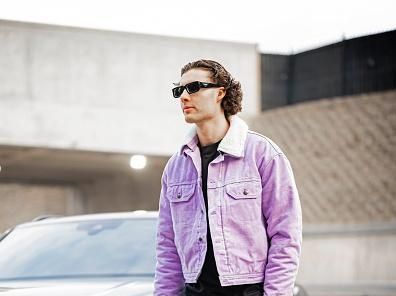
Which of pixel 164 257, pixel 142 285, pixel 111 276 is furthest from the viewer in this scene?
pixel 111 276

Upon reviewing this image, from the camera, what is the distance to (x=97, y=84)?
18.3m

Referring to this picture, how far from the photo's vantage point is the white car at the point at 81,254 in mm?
5586

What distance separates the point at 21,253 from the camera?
21.0 feet

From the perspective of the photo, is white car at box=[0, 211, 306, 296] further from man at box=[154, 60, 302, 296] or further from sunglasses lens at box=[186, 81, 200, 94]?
sunglasses lens at box=[186, 81, 200, 94]

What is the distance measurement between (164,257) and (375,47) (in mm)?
15481

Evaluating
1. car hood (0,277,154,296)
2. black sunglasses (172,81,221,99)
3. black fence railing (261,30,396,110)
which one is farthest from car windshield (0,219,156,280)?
black fence railing (261,30,396,110)

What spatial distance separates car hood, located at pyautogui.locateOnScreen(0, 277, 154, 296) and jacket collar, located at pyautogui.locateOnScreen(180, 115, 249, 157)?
129 cm

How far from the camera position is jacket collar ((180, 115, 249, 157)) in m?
3.90

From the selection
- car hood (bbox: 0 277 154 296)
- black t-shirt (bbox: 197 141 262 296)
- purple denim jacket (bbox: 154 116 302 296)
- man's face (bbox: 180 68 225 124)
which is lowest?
car hood (bbox: 0 277 154 296)

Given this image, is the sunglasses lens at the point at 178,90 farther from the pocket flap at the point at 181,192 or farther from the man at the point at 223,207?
the pocket flap at the point at 181,192

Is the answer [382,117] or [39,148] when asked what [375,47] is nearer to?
[382,117]

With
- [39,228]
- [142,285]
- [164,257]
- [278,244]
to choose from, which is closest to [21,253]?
[39,228]

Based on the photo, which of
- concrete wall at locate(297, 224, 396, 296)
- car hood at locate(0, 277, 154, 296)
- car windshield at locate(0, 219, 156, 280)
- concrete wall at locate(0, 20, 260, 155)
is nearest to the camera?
car hood at locate(0, 277, 154, 296)

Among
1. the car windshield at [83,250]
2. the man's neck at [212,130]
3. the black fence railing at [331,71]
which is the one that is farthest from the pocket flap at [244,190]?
the black fence railing at [331,71]
